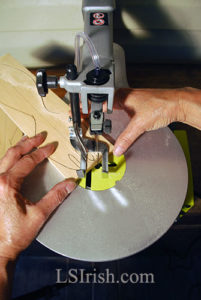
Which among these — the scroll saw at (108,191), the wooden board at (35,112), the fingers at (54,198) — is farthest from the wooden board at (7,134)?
the fingers at (54,198)

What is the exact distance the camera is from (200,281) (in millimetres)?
1155

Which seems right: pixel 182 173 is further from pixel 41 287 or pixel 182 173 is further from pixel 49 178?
pixel 41 287

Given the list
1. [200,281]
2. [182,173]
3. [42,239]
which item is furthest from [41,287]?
[182,173]

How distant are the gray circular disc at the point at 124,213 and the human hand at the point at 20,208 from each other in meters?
0.04

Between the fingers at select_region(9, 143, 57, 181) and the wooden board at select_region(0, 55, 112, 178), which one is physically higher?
the wooden board at select_region(0, 55, 112, 178)

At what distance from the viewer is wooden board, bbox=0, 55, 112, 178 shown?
2.43ft

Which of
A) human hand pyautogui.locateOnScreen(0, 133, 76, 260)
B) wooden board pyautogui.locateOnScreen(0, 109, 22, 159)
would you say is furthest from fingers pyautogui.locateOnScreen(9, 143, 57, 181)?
wooden board pyautogui.locateOnScreen(0, 109, 22, 159)

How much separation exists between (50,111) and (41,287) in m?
0.84

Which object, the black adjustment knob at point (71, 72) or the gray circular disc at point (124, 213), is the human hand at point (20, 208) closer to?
the gray circular disc at point (124, 213)

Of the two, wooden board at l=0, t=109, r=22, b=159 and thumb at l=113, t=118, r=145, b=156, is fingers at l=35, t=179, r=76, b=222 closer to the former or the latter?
thumb at l=113, t=118, r=145, b=156

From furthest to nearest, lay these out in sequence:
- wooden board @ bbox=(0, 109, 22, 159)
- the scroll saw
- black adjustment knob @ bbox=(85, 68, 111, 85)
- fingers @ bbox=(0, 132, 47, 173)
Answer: wooden board @ bbox=(0, 109, 22, 159) → fingers @ bbox=(0, 132, 47, 173) → the scroll saw → black adjustment knob @ bbox=(85, 68, 111, 85)

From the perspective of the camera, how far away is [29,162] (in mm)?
717

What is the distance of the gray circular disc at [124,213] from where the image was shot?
0.66 metres

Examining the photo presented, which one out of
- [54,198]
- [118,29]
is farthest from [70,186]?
[118,29]
